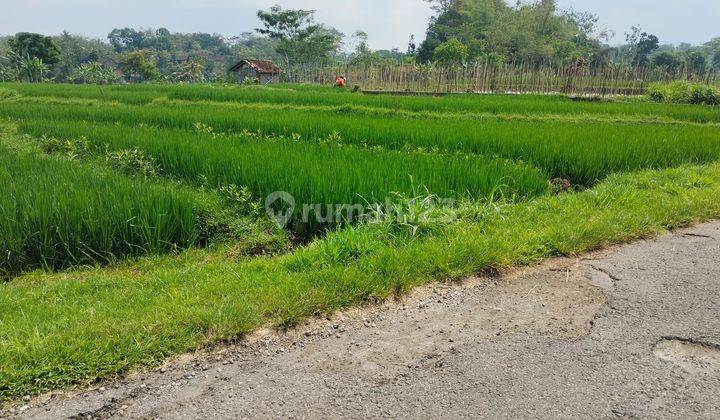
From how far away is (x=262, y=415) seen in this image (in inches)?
75.7

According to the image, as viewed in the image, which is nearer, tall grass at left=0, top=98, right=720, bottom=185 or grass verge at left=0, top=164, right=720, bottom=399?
grass verge at left=0, top=164, right=720, bottom=399

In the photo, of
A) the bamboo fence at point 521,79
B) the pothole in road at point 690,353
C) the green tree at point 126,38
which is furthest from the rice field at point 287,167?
the green tree at point 126,38

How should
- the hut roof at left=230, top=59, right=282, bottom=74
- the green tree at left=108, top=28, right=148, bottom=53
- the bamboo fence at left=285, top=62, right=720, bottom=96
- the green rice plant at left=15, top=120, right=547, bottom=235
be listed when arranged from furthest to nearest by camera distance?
the green tree at left=108, top=28, right=148, bottom=53 < the hut roof at left=230, top=59, right=282, bottom=74 < the bamboo fence at left=285, top=62, right=720, bottom=96 < the green rice plant at left=15, top=120, right=547, bottom=235

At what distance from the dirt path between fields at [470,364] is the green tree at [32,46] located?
160 feet

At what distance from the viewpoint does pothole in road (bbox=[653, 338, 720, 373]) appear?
228cm

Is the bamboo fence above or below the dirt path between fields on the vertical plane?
above

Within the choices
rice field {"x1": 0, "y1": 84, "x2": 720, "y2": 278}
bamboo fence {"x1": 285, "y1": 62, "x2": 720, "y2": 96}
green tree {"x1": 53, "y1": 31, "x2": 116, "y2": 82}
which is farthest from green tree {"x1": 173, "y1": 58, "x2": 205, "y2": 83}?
rice field {"x1": 0, "y1": 84, "x2": 720, "y2": 278}

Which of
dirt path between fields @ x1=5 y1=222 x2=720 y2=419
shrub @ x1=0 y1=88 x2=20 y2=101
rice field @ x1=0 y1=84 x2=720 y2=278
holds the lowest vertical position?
dirt path between fields @ x1=5 y1=222 x2=720 y2=419

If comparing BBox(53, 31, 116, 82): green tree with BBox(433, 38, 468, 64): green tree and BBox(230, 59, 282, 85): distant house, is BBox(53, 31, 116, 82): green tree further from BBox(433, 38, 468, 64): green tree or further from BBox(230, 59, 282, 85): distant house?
BBox(433, 38, 468, 64): green tree

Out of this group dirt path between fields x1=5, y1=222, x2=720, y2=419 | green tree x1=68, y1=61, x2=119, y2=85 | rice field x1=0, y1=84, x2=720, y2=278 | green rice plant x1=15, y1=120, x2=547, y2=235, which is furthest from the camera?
green tree x1=68, y1=61, x2=119, y2=85

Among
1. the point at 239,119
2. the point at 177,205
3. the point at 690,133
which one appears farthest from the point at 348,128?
the point at 690,133

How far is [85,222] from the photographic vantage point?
12.1 feet

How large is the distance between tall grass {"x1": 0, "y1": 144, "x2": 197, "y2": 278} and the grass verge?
0.22 m

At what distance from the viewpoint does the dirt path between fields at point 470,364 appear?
77.6 inches
